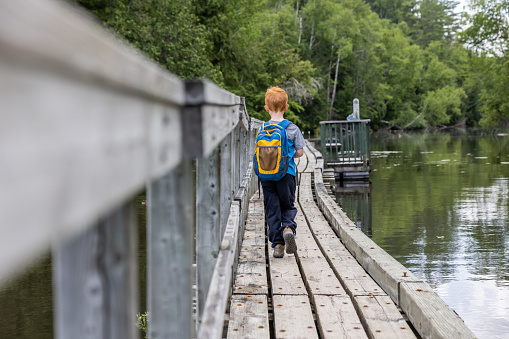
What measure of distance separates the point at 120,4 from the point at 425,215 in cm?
1535

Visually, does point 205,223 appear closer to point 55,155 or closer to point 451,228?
point 55,155

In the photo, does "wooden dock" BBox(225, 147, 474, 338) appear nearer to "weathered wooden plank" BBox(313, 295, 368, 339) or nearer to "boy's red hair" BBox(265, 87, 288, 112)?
"weathered wooden plank" BBox(313, 295, 368, 339)

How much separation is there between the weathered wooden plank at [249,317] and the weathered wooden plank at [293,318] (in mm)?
76

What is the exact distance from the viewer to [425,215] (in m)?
12.0

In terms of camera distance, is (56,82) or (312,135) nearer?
(56,82)

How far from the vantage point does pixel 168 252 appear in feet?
5.16

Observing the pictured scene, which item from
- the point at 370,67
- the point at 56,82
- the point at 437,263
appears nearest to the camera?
the point at 56,82

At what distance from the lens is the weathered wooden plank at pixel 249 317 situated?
331 centimetres

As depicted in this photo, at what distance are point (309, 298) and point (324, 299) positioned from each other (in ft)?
0.63

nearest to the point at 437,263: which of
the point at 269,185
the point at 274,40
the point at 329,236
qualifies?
the point at 329,236

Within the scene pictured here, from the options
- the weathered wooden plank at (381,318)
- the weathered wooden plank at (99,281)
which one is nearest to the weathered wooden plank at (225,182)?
the weathered wooden plank at (381,318)

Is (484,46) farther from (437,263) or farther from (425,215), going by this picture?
(437,263)

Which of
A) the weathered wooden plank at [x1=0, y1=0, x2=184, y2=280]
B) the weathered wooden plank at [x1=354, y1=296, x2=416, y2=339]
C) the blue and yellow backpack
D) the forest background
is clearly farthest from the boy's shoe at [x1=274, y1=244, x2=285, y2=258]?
the forest background

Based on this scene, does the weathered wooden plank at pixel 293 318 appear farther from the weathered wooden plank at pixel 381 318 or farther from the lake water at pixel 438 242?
the lake water at pixel 438 242
